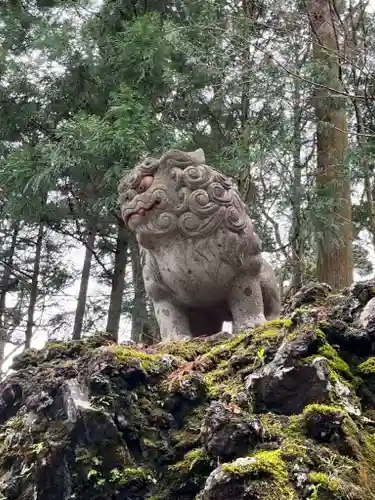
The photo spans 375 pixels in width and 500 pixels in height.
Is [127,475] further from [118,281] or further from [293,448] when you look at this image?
[118,281]

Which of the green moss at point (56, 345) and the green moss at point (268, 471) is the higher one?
the green moss at point (56, 345)

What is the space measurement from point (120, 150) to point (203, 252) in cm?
227

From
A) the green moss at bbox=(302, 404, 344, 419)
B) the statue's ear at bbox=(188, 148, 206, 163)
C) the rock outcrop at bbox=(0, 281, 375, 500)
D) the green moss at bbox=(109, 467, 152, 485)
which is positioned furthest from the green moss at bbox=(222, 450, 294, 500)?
the statue's ear at bbox=(188, 148, 206, 163)

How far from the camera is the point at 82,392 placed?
6.60ft

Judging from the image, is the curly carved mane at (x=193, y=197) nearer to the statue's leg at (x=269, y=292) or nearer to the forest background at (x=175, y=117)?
the statue's leg at (x=269, y=292)

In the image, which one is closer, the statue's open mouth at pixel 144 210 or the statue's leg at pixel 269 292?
the statue's open mouth at pixel 144 210

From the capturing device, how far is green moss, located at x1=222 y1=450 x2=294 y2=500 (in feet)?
4.94

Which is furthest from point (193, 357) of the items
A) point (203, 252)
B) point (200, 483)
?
point (200, 483)

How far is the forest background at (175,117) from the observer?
538 cm

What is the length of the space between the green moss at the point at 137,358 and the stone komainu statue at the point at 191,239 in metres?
0.90

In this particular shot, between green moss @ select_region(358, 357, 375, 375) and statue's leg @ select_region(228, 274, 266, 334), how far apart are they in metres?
1.10

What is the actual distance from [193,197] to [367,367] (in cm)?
130

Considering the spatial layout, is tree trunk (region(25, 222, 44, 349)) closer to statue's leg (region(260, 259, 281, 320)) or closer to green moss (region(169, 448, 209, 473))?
statue's leg (region(260, 259, 281, 320))

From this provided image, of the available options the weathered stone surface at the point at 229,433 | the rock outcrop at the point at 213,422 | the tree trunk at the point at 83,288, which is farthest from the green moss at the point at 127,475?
the tree trunk at the point at 83,288
